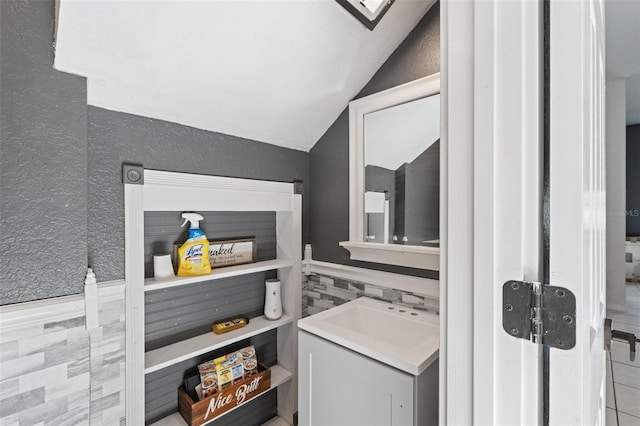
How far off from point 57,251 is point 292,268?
3.67ft

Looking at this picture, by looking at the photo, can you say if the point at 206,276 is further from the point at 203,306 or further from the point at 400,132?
the point at 400,132

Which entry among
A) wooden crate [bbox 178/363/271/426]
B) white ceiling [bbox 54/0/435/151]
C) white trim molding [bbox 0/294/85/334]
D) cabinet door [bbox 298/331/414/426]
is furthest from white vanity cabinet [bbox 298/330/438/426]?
white ceiling [bbox 54/0/435/151]

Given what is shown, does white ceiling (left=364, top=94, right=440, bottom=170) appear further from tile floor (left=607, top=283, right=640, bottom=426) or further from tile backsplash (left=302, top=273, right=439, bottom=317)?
tile floor (left=607, top=283, right=640, bottom=426)

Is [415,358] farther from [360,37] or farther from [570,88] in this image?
[360,37]

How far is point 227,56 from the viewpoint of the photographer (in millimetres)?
A: 1209

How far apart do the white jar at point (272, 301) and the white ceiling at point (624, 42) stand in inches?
84.5

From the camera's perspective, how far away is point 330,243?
1.85 m

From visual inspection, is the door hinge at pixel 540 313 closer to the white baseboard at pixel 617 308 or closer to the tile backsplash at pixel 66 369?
the tile backsplash at pixel 66 369

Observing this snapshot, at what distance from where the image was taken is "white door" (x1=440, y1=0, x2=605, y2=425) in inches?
18.8

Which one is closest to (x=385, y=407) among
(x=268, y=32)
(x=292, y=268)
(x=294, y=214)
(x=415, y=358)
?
(x=415, y=358)

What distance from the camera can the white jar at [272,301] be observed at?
1.78 metres

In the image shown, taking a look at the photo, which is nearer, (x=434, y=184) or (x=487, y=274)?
(x=487, y=274)

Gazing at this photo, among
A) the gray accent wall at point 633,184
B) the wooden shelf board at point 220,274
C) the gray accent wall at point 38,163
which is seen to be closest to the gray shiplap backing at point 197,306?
the wooden shelf board at point 220,274

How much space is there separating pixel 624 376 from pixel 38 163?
268cm
